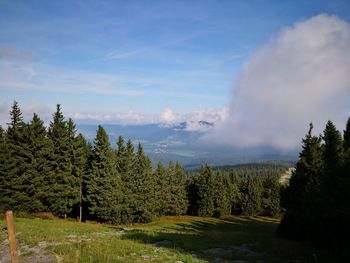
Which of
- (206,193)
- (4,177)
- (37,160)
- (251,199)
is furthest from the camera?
(251,199)

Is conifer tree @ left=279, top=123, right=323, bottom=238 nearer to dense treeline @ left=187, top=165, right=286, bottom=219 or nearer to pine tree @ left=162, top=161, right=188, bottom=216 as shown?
dense treeline @ left=187, top=165, right=286, bottom=219

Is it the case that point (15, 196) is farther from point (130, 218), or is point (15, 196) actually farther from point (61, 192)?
point (130, 218)

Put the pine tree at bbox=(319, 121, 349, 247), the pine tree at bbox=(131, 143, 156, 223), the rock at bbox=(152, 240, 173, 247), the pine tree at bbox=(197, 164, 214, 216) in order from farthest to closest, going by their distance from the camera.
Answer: the pine tree at bbox=(197, 164, 214, 216) → the pine tree at bbox=(131, 143, 156, 223) → the pine tree at bbox=(319, 121, 349, 247) → the rock at bbox=(152, 240, 173, 247)

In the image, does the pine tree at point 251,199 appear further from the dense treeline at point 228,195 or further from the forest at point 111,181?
the forest at point 111,181

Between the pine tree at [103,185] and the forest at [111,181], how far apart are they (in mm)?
173

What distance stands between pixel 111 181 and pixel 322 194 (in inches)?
1602

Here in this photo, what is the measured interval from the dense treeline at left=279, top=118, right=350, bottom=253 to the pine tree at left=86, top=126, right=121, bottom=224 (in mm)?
29101

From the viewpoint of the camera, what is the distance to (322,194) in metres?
31.3

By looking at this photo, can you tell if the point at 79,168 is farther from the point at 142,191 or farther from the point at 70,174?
the point at 142,191

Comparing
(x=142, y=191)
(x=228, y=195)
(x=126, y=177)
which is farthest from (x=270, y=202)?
(x=126, y=177)

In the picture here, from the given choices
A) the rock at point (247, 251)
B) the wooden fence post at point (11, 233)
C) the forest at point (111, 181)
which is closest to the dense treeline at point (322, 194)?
the forest at point (111, 181)

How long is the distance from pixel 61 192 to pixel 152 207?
24.2 meters

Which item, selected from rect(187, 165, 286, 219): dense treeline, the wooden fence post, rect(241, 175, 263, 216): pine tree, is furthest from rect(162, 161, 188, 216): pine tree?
the wooden fence post

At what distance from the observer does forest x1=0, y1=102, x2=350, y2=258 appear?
32.2 meters
